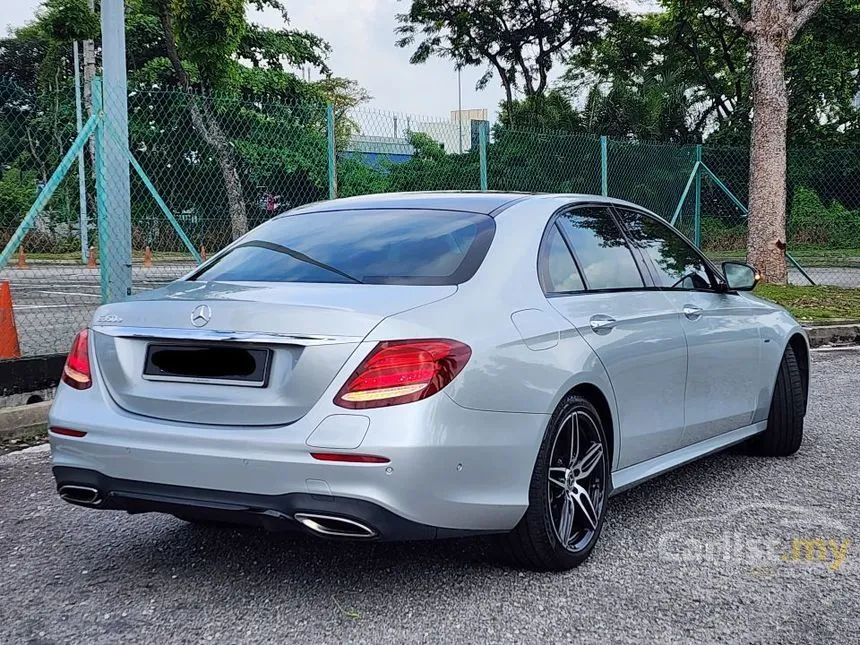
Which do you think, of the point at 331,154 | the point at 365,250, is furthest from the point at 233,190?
the point at 365,250

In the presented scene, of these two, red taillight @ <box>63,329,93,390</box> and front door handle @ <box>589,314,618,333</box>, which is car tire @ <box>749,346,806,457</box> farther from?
red taillight @ <box>63,329,93,390</box>

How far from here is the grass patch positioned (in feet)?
41.2

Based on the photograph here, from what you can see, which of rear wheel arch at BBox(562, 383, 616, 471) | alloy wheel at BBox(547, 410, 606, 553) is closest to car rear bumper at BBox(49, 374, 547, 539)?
alloy wheel at BBox(547, 410, 606, 553)

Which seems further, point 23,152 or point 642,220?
point 23,152

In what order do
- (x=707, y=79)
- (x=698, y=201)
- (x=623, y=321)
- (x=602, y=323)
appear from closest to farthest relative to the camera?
(x=602, y=323) < (x=623, y=321) < (x=698, y=201) < (x=707, y=79)

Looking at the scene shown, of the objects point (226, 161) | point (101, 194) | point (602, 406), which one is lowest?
point (602, 406)

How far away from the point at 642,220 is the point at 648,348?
0.93 metres

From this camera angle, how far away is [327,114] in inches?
392

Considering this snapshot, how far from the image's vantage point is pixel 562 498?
3.81m

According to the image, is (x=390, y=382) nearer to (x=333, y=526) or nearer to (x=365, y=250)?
(x=333, y=526)

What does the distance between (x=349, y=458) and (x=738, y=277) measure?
2.98m

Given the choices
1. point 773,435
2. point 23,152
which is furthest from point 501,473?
point 23,152

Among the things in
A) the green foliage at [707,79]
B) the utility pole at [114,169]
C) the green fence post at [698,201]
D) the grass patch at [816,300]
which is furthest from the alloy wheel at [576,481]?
the green foliage at [707,79]

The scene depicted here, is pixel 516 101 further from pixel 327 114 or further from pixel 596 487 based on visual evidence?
pixel 596 487
